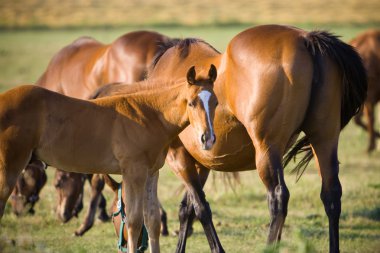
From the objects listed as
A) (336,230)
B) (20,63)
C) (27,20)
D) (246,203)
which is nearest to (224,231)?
(246,203)

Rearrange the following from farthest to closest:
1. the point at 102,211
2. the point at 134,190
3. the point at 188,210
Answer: the point at 102,211 → the point at 188,210 → the point at 134,190

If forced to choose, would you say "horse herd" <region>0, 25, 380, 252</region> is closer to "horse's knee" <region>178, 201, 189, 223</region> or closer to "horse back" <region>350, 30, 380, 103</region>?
"horse's knee" <region>178, 201, 189, 223</region>

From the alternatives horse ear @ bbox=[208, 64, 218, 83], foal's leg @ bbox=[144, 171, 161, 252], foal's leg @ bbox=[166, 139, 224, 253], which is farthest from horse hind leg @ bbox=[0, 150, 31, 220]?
foal's leg @ bbox=[166, 139, 224, 253]

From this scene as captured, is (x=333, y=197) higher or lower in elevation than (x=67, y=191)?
higher

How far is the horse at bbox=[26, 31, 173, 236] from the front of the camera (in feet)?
29.7

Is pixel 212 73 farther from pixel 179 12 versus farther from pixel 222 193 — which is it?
pixel 179 12

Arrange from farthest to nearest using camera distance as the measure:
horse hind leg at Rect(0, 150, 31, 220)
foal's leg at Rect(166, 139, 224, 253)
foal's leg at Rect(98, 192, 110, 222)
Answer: foal's leg at Rect(98, 192, 110, 222) → foal's leg at Rect(166, 139, 224, 253) → horse hind leg at Rect(0, 150, 31, 220)

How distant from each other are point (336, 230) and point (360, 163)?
21.9 feet

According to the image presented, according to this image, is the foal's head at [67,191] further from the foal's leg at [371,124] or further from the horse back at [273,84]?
the foal's leg at [371,124]

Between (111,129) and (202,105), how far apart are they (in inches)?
31.0

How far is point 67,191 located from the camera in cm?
905

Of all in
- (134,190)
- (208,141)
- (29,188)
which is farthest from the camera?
(29,188)

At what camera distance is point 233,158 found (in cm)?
693

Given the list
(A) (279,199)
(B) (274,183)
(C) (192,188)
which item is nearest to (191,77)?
(B) (274,183)
